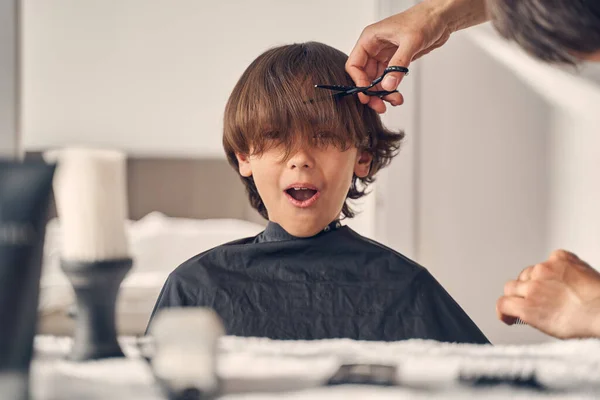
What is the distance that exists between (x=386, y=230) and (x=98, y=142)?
363 mm

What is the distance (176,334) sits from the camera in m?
0.46

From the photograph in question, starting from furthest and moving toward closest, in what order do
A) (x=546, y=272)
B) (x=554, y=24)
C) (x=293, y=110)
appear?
(x=293, y=110)
(x=546, y=272)
(x=554, y=24)

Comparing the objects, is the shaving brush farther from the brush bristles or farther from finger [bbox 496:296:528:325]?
finger [bbox 496:296:528:325]

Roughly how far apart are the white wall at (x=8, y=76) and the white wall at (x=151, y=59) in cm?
1

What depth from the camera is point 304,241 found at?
0.85 m

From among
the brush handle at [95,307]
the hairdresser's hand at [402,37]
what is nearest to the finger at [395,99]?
the hairdresser's hand at [402,37]

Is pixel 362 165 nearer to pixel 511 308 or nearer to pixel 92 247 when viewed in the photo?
pixel 511 308

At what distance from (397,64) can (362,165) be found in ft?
0.43

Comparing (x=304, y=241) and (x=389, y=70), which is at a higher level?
(x=389, y=70)

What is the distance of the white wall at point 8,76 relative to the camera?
690 mm

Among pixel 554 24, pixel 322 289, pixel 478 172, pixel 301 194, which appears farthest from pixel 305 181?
pixel 554 24

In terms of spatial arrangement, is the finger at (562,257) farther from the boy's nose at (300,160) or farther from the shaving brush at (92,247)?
the shaving brush at (92,247)

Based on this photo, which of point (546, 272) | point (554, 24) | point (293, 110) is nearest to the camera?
point (554, 24)

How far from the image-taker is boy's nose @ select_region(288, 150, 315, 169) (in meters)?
0.78
